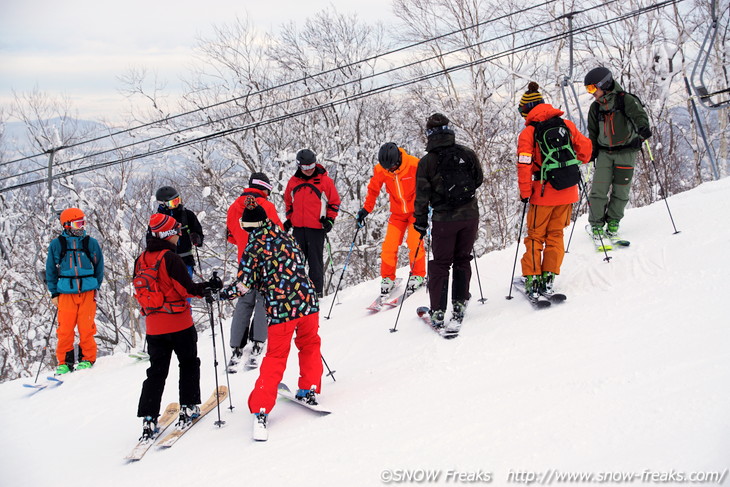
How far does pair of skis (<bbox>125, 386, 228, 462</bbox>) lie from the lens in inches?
156

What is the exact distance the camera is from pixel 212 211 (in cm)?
2019

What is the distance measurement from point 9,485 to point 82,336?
285 cm

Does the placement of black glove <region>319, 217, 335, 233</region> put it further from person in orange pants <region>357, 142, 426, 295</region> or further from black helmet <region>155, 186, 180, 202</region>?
black helmet <region>155, 186, 180, 202</region>

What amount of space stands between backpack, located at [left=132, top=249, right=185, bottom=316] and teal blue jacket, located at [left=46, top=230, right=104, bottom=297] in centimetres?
279

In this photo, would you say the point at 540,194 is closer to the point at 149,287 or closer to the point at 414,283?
the point at 414,283

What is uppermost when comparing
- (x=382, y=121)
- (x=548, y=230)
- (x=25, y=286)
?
(x=382, y=121)

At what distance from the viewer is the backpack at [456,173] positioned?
Result: 4.56 m

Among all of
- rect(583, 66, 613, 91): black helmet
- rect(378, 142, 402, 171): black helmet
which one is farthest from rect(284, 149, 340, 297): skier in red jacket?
rect(583, 66, 613, 91): black helmet

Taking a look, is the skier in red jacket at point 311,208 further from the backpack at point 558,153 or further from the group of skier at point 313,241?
the backpack at point 558,153

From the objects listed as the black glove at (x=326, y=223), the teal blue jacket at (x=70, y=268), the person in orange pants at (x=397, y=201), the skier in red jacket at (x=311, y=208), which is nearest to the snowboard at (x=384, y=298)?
the person in orange pants at (x=397, y=201)

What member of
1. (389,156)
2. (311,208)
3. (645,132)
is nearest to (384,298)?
(311,208)

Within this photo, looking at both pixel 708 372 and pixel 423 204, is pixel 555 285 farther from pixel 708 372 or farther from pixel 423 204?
pixel 708 372

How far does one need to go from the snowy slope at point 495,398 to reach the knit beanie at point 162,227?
172cm

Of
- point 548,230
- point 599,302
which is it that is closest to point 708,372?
point 599,302
